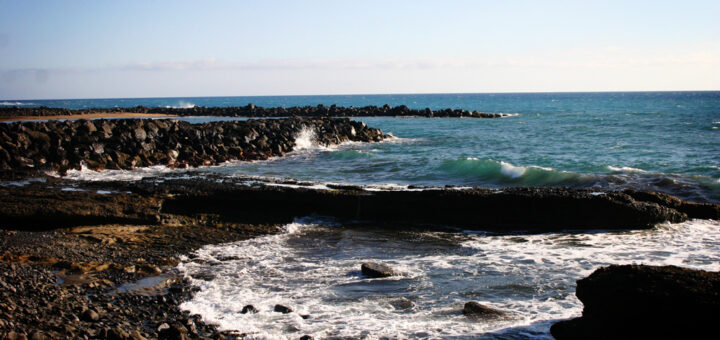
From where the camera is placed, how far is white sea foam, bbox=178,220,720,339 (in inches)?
277

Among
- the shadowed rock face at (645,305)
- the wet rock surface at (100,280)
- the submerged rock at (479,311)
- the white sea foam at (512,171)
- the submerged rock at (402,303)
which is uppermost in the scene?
the shadowed rock face at (645,305)

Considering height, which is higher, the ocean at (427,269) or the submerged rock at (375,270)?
the submerged rock at (375,270)

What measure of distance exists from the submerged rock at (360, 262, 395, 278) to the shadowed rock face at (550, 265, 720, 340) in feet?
9.86

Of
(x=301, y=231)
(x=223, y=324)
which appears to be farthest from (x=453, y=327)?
(x=301, y=231)

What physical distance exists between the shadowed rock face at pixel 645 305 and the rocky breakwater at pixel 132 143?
1867cm

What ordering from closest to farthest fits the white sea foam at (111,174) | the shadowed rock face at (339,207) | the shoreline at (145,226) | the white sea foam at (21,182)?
1. the shoreline at (145,226)
2. the shadowed rock face at (339,207)
3. the white sea foam at (21,182)
4. the white sea foam at (111,174)

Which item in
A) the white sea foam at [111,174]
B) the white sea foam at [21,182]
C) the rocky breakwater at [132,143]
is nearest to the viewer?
the white sea foam at [21,182]

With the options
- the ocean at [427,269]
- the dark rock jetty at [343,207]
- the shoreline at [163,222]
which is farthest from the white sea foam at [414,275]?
the dark rock jetty at [343,207]

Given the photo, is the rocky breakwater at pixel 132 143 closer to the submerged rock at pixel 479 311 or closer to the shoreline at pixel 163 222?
the shoreline at pixel 163 222

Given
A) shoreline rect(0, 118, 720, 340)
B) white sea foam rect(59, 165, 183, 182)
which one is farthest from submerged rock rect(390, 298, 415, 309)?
white sea foam rect(59, 165, 183, 182)

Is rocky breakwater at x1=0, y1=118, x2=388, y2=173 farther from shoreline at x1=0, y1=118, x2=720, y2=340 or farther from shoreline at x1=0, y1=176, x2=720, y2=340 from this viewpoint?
shoreline at x1=0, y1=176, x2=720, y2=340

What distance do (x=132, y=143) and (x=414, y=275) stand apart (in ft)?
60.2

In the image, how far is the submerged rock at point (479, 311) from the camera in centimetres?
722

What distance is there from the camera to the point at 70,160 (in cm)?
2072
